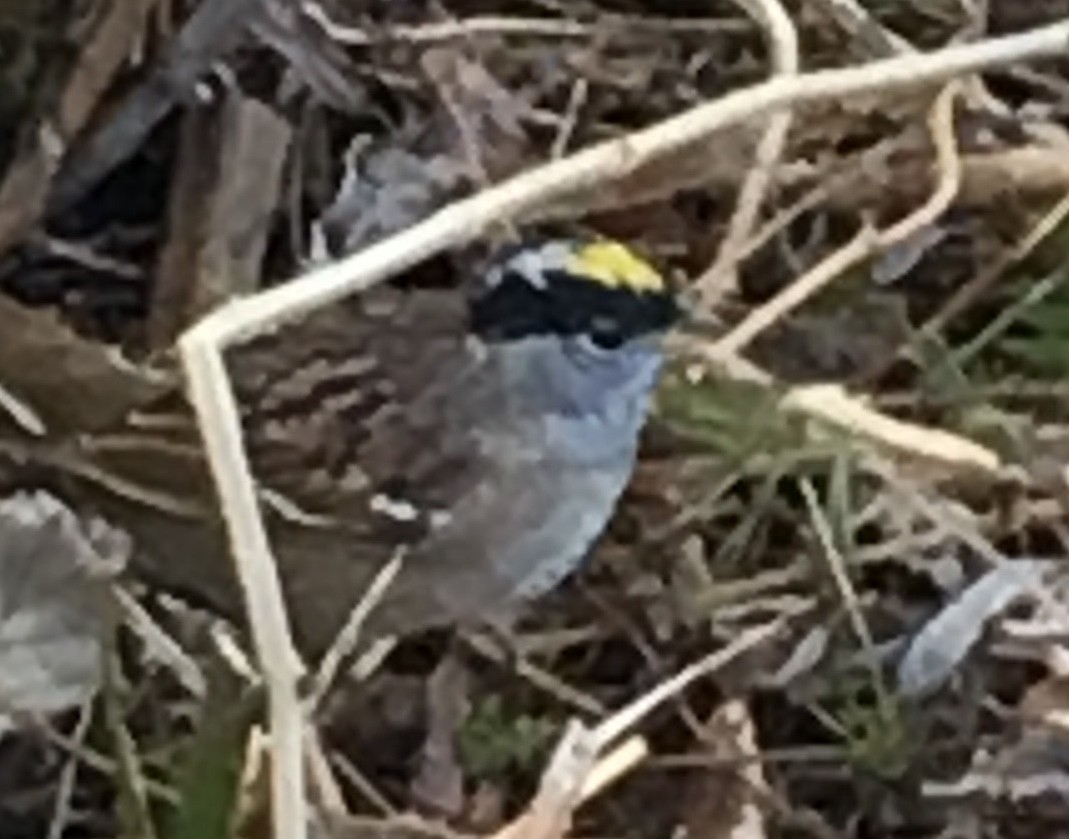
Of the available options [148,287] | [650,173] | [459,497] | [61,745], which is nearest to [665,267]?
[650,173]

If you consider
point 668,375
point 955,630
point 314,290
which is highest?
point 314,290

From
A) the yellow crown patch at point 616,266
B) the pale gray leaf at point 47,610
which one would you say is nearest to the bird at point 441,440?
the yellow crown patch at point 616,266

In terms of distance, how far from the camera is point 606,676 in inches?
55.4

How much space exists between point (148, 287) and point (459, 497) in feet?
0.64

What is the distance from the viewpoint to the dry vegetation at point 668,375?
1.33m

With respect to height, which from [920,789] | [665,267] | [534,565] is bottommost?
[920,789]

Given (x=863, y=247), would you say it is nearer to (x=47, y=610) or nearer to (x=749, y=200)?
(x=749, y=200)

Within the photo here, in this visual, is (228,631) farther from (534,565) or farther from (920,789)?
(920,789)

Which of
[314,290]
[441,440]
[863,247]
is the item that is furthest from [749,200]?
[314,290]

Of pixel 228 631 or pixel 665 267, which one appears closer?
pixel 228 631

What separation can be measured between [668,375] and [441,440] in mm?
126

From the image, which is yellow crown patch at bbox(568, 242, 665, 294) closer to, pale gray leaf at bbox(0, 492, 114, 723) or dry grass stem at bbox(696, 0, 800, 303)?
→ dry grass stem at bbox(696, 0, 800, 303)

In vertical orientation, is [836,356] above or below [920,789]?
above

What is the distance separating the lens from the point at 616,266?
138 centimetres
